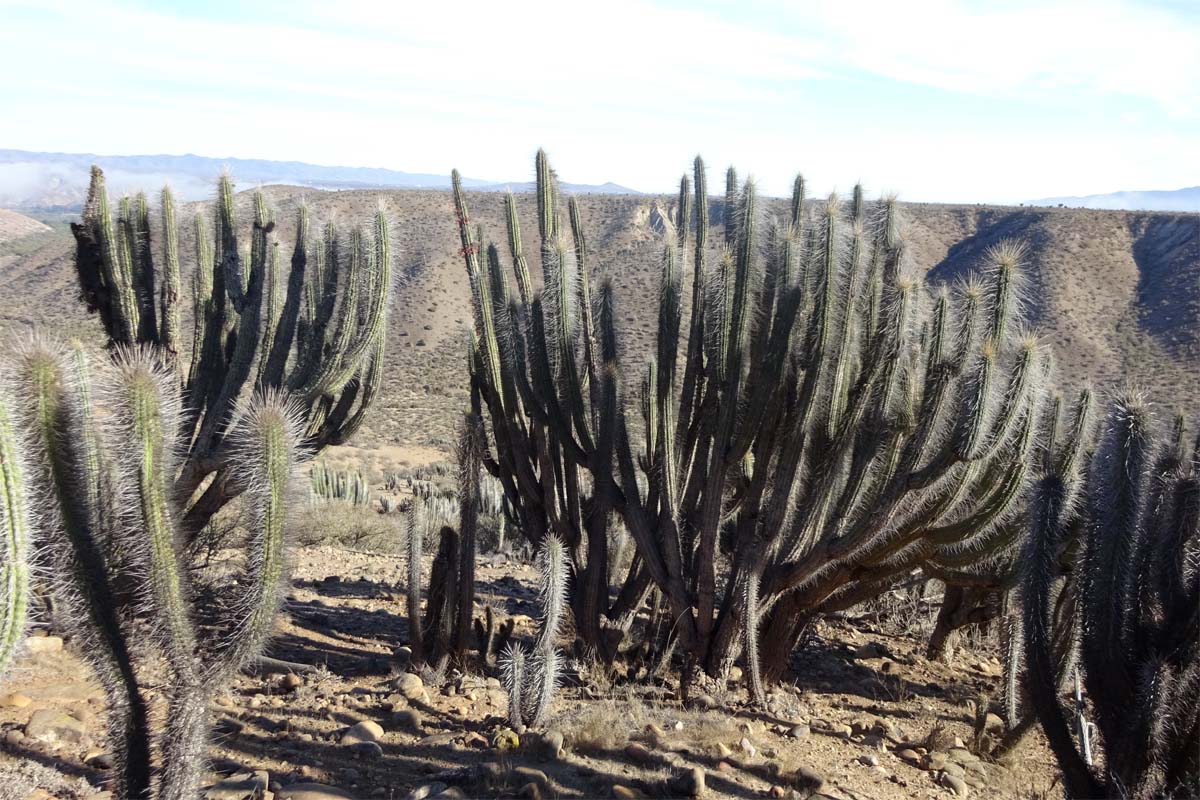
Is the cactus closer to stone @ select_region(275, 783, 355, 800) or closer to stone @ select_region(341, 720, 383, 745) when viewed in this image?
stone @ select_region(275, 783, 355, 800)

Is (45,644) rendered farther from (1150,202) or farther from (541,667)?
(1150,202)

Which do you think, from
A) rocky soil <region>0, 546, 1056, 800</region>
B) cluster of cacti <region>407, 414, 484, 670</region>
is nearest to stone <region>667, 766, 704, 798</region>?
rocky soil <region>0, 546, 1056, 800</region>

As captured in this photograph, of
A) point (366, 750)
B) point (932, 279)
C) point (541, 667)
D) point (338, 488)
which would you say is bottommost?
point (338, 488)

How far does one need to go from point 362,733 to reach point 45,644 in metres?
2.56

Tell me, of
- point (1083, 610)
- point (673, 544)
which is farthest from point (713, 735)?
point (1083, 610)

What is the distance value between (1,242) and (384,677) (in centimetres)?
7621

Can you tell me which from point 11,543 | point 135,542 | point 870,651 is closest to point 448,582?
point 135,542

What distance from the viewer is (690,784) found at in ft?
16.7

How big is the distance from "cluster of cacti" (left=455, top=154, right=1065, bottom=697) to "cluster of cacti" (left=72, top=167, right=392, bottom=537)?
42.5 inches

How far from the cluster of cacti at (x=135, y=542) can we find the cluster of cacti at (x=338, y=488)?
1093cm

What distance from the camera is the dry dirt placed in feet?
16.5

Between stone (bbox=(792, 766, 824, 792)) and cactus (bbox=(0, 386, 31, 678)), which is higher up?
cactus (bbox=(0, 386, 31, 678))

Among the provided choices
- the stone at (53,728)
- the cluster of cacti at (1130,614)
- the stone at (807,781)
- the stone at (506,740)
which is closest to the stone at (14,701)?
the stone at (53,728)

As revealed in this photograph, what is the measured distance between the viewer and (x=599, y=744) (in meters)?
5.60
